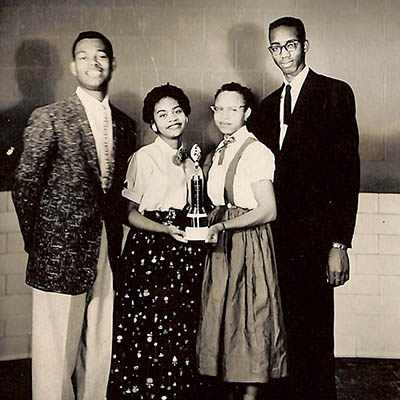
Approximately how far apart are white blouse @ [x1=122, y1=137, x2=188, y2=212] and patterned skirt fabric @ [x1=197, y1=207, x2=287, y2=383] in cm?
20

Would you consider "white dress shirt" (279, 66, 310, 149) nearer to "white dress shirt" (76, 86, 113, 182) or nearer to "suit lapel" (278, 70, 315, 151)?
"suit lapel" (278, 70, 315, 151)

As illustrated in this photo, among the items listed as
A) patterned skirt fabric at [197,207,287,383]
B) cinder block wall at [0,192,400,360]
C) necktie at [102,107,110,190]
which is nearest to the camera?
patterned skirt fabric at [197,207,287,383]

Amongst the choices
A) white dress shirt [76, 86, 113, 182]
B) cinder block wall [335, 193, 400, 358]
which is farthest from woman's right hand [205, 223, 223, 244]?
cinder block wall [335, 193, 400, 358]

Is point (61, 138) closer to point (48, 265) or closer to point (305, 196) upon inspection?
point (48, 265)

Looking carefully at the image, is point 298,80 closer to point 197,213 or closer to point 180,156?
point 180,156

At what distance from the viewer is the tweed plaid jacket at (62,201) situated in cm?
190

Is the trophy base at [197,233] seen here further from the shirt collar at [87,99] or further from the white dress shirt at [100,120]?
the shirt collar at [87,99]

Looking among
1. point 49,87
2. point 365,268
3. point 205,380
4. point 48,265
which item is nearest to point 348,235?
point 365,268

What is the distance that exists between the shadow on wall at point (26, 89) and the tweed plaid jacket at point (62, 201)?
10 centimetres

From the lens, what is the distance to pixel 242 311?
1861 millimetres

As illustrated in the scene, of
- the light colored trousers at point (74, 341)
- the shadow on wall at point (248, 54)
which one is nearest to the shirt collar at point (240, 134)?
the shadow on wall at point (248, 54)

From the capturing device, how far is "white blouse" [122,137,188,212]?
6.46 ft

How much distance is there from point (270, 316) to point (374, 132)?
0.79 meters

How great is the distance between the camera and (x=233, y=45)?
206 centimetres
